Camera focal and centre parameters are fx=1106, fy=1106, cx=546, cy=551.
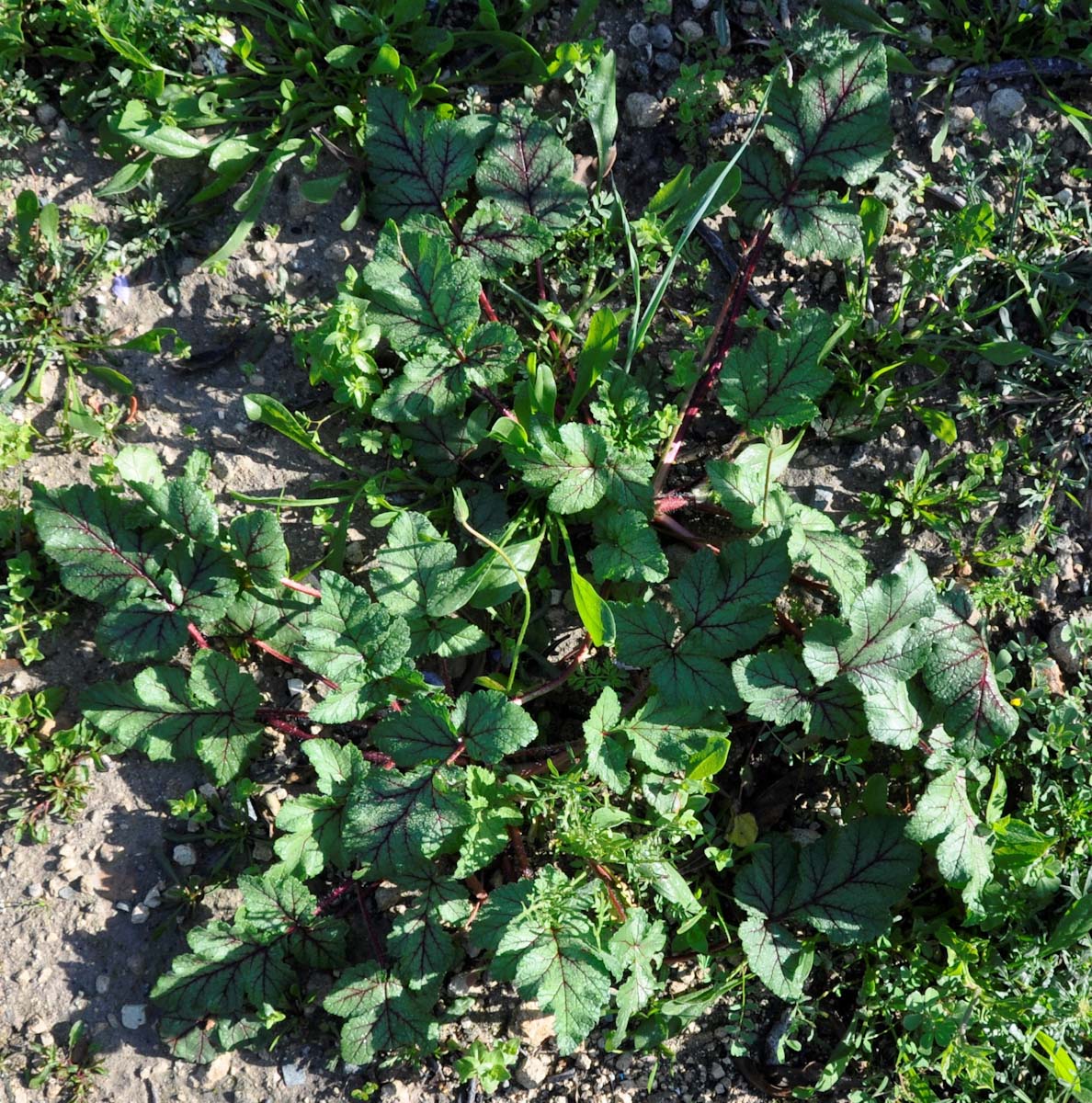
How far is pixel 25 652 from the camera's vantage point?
3285mm

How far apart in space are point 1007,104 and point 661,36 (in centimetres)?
114

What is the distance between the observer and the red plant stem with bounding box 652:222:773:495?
3369 millimetres

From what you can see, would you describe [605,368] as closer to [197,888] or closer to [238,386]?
[238,386]

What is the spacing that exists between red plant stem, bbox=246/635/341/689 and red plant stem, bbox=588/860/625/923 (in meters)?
0.91

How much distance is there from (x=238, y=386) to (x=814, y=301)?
1875mm

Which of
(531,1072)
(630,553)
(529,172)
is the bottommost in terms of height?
(531,1072)

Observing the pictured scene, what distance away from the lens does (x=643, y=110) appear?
3574 millimetres

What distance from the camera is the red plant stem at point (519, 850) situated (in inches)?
125

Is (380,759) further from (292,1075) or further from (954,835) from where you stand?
(954,835)

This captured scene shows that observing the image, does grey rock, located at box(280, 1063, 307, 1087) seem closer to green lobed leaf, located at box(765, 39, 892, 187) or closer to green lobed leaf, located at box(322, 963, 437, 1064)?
green lobed leaf, located at box(322, 963, 437, 1064)

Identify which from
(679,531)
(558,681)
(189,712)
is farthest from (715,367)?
(189,712)

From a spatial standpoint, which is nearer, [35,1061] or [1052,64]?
[35,1061]

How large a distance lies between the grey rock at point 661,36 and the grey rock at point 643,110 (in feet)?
0.56

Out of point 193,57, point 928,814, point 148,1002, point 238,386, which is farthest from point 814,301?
point 148,1002
